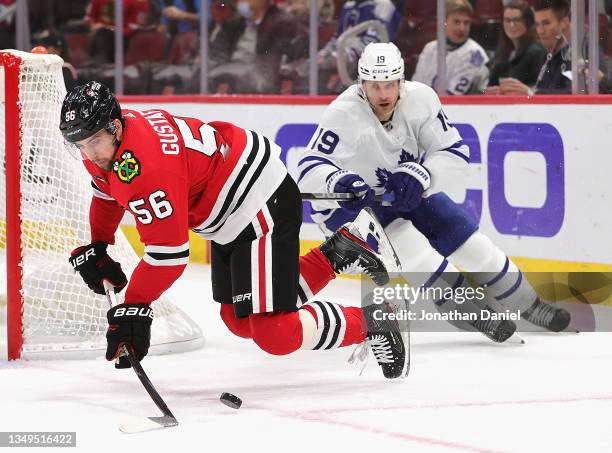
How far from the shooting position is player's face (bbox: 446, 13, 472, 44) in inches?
217

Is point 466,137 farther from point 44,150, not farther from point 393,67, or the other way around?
point 44,150

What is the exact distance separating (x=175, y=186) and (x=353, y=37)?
312cm

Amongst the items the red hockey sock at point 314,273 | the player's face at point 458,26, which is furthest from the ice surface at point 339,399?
the player's face at point 458,26

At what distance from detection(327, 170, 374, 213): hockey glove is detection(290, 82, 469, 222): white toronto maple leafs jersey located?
12cm

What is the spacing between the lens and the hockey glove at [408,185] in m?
4.16

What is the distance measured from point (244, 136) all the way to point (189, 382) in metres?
0.78

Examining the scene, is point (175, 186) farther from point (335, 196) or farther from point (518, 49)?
point (518, 49)

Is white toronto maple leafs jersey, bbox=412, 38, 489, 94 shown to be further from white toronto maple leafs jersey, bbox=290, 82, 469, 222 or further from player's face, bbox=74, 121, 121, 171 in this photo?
player's face, bbox=74, 121, 121, 171

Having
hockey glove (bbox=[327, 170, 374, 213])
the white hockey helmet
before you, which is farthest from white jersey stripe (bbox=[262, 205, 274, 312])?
the white hockey helmet

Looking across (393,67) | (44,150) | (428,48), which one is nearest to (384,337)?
(393,67)

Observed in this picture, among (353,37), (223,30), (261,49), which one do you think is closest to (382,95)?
(353,37)

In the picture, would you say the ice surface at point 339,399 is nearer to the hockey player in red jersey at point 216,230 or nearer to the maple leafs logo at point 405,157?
the hockey player in red jersey at point 216,230

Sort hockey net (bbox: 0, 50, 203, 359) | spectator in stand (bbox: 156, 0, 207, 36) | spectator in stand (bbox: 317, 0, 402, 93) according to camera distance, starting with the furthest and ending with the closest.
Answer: spectator in stand (bbox: 156, 0, 207, 36)
spectator in stand (bbox: 317, 0, 402, 93)
hockey net (bbox: 0, 50, 203, 359)

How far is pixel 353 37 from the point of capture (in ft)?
19.7
